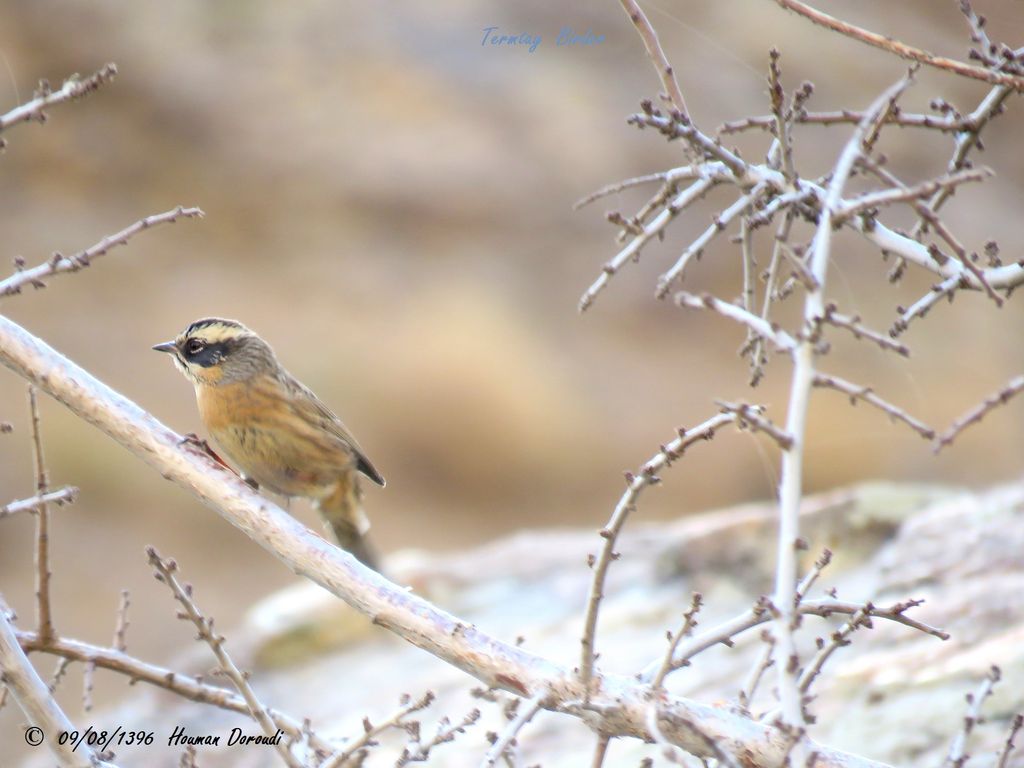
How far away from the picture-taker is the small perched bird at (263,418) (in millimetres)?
Answer: 5152

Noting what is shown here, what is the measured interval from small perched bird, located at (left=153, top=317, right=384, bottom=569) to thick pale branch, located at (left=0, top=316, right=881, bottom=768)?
3.72 feet

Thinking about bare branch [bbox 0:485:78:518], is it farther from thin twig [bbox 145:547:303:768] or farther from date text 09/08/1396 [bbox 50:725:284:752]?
date text 09/08/1396 [bbox 50:725:284:752]

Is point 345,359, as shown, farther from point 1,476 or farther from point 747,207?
point 747,207

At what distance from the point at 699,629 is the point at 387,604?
356 cm

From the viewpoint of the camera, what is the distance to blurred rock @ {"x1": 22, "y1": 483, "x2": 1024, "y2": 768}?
542 cm

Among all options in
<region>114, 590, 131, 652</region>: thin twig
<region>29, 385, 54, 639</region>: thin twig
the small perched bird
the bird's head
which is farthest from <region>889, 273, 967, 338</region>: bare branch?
the bird's head

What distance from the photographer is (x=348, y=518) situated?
5523 millimetres

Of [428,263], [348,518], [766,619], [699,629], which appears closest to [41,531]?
[348,518]

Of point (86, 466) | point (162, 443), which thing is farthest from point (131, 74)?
point (162, 443)

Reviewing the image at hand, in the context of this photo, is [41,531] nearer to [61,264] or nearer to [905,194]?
[61,264]

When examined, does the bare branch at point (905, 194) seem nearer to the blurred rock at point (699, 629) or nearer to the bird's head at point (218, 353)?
the blurred rock at point (699, 629)

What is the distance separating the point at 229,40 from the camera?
63.0 ft

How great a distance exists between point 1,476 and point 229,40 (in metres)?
7.31

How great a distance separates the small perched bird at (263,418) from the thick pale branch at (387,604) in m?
1.13
